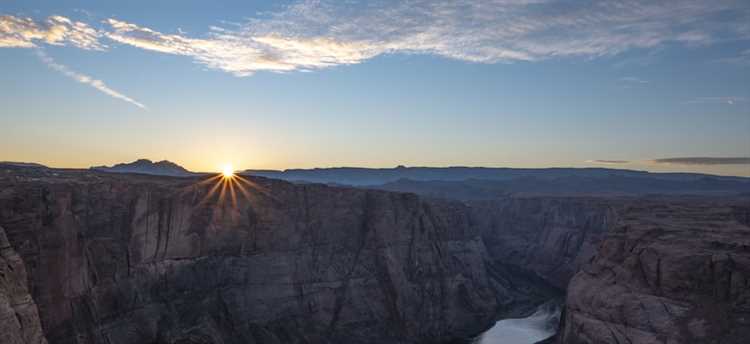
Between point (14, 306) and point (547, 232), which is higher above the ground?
point (14, 306)

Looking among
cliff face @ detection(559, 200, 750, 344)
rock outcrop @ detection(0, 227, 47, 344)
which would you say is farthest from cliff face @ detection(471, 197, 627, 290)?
rock outcrop @ detection(0, 227, 47, 344)

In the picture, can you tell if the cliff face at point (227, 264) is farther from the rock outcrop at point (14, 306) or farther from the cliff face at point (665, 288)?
the cliff face at point (665, 288)

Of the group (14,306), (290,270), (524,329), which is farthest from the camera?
(524,329)

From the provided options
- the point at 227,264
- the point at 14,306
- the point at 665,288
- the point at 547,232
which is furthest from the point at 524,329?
the point at 14,306

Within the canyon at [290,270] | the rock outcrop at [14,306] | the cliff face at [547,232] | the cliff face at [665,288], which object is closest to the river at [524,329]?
the canyon at [290,270]

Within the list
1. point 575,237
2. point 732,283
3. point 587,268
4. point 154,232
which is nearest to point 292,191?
point 154,232

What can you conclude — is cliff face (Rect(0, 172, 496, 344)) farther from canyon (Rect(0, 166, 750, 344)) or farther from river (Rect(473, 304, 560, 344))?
river (Rect(473, 304, 560, 344))

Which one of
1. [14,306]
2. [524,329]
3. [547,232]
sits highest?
[14,306]

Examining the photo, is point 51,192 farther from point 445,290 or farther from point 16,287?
point 445,290

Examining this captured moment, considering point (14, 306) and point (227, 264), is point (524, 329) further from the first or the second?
point (14, 306)
